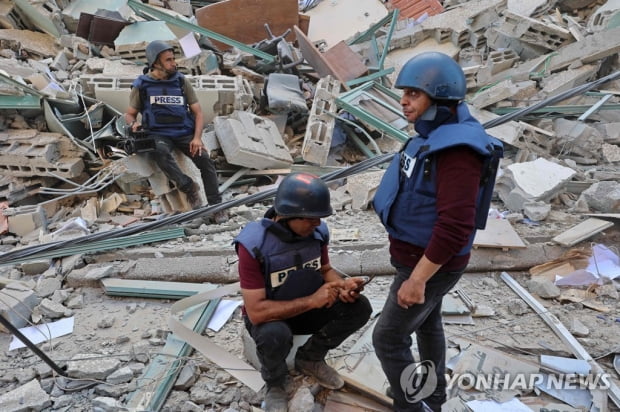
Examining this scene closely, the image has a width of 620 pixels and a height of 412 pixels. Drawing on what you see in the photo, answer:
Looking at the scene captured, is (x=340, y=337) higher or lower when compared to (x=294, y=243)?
lower

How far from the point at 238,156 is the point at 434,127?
13.8 feet

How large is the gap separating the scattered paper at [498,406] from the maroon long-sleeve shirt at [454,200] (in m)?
1.27

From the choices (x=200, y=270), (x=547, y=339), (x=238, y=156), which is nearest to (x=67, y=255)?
(x=200, y=270)

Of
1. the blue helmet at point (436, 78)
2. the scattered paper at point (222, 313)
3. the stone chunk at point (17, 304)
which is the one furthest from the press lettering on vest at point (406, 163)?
the stone chunk at point (17, 304)

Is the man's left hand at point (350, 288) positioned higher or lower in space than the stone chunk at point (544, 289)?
higher

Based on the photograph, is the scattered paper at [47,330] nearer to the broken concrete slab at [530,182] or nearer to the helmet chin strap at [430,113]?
the helmet chin strap at [430,113]

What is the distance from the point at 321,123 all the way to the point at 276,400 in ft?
14.9

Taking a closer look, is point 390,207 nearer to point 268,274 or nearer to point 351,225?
point 268,274

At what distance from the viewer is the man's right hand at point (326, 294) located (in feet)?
8.32

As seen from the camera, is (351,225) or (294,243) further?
(351,225)

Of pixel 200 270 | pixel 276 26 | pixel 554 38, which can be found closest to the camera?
pixel 200 270

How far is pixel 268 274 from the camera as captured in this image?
2.47 metres

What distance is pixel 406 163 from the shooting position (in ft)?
6.88

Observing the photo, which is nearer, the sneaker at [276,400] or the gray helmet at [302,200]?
the gray helmet at [302,200]
